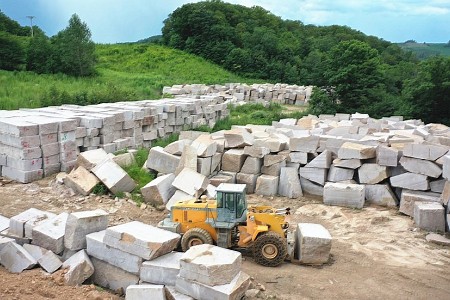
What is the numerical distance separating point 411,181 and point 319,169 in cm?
229

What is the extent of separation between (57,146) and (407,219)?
8.43 metres

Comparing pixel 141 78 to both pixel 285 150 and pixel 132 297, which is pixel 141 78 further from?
pixel 132 297

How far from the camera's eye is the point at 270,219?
8.16m

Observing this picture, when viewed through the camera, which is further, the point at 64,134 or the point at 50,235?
the point at 64,134

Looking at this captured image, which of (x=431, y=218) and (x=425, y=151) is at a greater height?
(x=425, y=151)

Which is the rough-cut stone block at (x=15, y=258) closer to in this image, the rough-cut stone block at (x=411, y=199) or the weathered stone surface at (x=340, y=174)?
the weathered stone surface at (x=340, y=174)

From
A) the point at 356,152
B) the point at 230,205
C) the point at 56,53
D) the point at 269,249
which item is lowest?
the point at 269,249

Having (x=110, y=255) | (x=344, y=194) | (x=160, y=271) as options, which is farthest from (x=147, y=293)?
(x=344, y=194)

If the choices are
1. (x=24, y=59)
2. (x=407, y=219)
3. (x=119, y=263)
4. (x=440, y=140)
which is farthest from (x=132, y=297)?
(x=24, y=59)

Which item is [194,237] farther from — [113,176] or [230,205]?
[113,176]

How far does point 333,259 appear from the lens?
8.46 metres

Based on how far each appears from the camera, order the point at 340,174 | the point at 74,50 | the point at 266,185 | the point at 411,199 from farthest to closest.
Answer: the point at 74,50
the point at 266,185
the point at 340,174
the point at 411,199

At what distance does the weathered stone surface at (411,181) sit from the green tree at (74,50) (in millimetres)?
20693

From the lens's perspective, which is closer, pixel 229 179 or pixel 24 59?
pixel 229 179
